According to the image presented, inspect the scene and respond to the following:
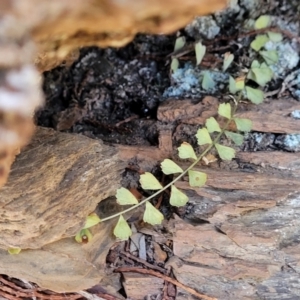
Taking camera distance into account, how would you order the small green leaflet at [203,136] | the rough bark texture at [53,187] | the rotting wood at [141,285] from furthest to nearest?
the rotting wood at [141,285] → the small green leaflet at [203,136] → the rough bark texture at [53,187]

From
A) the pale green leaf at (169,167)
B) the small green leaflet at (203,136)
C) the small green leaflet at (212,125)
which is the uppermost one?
the small green leaflet at (212,125)

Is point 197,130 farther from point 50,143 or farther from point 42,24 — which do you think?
point 42,24

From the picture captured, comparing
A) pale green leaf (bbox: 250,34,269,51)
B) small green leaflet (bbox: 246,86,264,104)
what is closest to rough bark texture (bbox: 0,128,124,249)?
small green leaflet (bbox: 246,86,264,104)

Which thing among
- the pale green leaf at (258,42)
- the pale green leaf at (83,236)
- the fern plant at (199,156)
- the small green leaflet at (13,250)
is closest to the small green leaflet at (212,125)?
the fern plant at (199,156)

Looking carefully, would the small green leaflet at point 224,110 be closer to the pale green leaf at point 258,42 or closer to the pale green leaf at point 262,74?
the pale green leaf at point 262,74

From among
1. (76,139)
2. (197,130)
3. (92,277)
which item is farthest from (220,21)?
(92,277)

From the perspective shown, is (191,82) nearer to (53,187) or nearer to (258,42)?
(258,42)

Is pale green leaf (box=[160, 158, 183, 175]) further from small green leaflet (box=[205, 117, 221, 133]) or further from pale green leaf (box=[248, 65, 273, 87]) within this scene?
pale green leaf (box=[248, 65, 273, 87])

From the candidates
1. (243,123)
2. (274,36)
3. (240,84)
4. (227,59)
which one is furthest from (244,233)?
(274,36)
